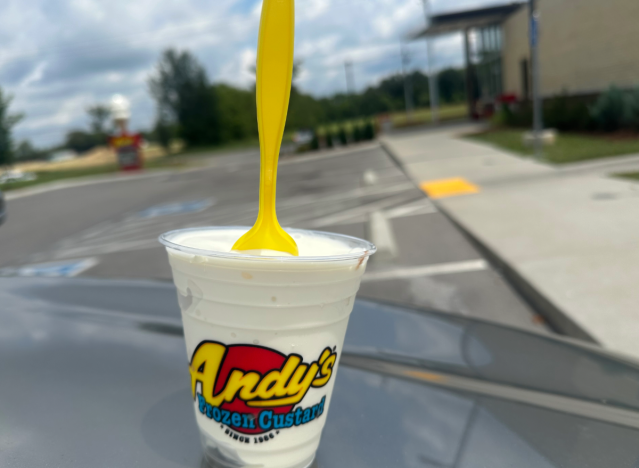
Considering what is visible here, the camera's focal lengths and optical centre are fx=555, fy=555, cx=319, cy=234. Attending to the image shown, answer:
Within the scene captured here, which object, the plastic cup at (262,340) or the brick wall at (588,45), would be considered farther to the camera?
the brick wall at (588,45)

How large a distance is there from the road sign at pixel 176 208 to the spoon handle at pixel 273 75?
11.4 metres

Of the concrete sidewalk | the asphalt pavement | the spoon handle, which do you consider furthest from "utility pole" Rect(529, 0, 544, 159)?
the spoon handle

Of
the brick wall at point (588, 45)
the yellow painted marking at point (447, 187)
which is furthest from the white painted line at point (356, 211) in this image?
the brick wall at point (588, 45)

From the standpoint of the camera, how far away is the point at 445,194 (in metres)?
9.98

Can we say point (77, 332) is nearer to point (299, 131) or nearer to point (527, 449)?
point (527, 449)

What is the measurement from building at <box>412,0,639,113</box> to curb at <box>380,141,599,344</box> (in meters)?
11.1

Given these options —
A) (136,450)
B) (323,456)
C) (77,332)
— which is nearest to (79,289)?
(77,332)

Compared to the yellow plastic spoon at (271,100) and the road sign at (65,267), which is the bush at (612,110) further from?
the yellow plastic spoon at (271,100)

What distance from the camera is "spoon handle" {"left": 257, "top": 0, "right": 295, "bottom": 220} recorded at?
73 centimetres

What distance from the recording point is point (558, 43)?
1942cm

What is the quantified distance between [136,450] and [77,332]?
523mm

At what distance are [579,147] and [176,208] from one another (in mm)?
9715

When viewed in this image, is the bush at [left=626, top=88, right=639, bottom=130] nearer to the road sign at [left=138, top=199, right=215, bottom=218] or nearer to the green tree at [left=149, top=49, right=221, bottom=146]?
the road sign at [left=138, top=199, right=215, bottom=218]

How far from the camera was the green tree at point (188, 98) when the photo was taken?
59.6 meters
